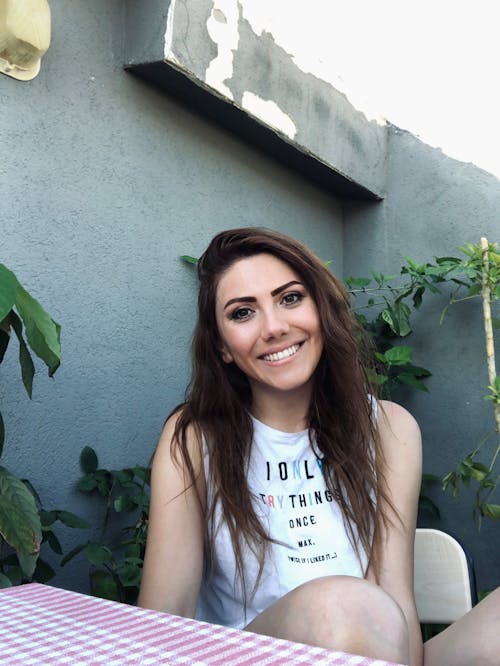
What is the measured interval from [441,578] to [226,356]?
0.67 meters

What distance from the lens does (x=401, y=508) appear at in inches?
54.5

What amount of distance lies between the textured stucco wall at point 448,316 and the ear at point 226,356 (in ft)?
5.52

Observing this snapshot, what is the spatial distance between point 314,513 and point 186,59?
1465mm

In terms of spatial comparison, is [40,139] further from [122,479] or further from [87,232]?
[122,479]

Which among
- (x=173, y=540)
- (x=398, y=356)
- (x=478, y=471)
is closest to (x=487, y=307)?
(x=398, y=356)

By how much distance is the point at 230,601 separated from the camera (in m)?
1.31

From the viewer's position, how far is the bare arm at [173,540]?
47.2 inches

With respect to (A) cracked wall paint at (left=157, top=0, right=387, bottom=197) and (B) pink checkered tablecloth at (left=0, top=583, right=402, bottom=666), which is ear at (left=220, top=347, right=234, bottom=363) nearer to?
(B) pink checkered tablecloth at (left=0, top=583, right=402, bottom=666)

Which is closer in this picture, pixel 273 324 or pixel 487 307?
pixel 273 324

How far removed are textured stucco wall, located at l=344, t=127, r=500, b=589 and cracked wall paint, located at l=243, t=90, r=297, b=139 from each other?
2.58 ft

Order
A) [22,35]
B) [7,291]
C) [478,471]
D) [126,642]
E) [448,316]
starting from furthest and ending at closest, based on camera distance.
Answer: [448,316]
[478,471]
[22,35]
[7,291]
[126,642]

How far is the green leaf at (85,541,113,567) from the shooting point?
169 cm

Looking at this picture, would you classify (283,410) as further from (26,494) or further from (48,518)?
(48,518)

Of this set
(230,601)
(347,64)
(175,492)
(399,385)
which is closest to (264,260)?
(175,492)
